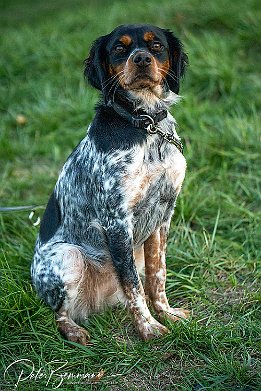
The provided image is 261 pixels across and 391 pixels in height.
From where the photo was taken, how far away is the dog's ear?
390 cm

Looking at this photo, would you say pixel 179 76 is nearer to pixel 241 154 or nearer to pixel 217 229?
pixel 217 229

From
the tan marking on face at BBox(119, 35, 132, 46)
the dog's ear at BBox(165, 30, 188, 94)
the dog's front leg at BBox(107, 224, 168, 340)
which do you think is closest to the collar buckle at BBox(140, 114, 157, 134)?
the dog's ear at BBox(165, 30, 188, 94)

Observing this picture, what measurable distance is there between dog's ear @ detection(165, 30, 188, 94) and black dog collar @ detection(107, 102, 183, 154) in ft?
0.56

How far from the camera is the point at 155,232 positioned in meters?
4.05

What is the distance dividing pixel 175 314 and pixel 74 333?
0.58 m

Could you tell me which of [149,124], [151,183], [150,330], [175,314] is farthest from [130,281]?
[149,124]

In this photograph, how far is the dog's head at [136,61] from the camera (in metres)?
3.64

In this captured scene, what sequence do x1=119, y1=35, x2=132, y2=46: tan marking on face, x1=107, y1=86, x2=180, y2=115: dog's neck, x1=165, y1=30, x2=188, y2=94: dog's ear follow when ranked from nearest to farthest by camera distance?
x1=119, y1=35, x2=132, y2=46: tan marking on face → x1=107, y1=86, x2=180, y2=115: dog's neck → x1=165, y1=30, x2=188, y2=94: dog's ear

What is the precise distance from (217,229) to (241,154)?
915 millimetres

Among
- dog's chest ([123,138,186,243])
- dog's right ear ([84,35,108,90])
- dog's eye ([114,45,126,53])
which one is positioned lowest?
dog's chest ([123,138,186,243])

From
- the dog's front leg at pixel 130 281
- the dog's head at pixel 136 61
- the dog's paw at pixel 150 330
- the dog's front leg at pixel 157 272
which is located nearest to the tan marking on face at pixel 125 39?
the dog's head at pixel 136 61

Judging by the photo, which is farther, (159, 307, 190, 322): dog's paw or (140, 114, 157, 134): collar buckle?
(159, 307, 190, 322): dog's paw

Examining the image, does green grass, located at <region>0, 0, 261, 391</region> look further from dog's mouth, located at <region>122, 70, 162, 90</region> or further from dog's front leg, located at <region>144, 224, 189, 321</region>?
dog's mouth, located at <region>122, 70, 162, 90</region>

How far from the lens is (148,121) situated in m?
3.76
